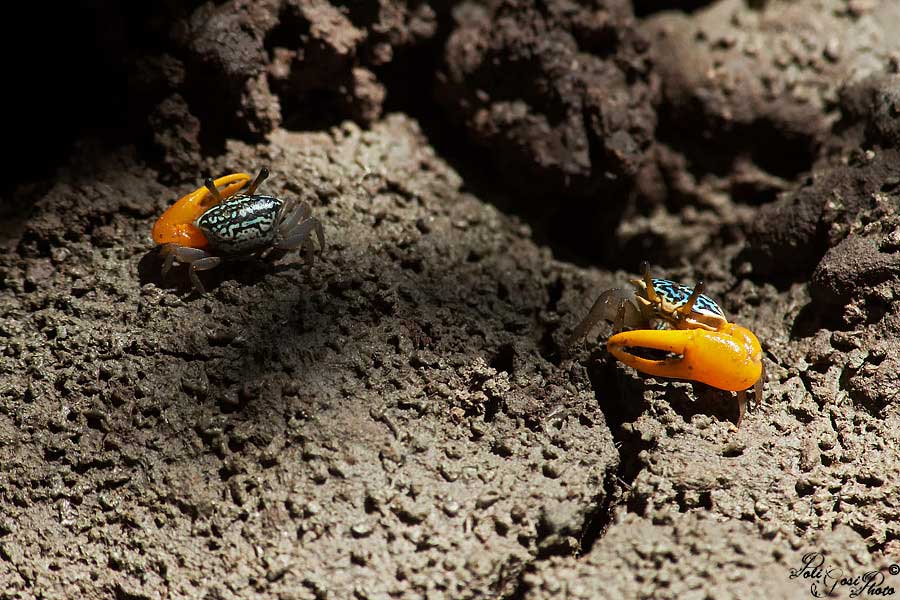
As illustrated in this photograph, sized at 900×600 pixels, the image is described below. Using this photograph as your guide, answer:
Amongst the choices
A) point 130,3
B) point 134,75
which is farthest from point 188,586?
point 130,3

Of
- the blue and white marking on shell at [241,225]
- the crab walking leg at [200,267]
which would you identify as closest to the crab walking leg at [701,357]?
the blue and white marking on shell at [241,225]

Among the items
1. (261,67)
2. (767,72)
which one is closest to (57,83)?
(261,67)

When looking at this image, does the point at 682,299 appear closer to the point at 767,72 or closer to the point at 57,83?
the point at 767,72

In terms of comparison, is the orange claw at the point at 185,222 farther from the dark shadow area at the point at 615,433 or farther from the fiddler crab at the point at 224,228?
the dark shadow area at the point at 615,433

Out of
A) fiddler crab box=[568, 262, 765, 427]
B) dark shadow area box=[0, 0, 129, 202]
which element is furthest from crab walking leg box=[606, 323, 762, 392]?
dark shadow area box=[0, 0, 129, 202]

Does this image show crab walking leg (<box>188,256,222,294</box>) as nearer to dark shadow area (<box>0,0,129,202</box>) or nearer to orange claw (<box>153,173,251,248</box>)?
orange claw (<box>153,173,251,248</box>)

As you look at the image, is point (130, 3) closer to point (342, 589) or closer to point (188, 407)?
point (188, 407)
